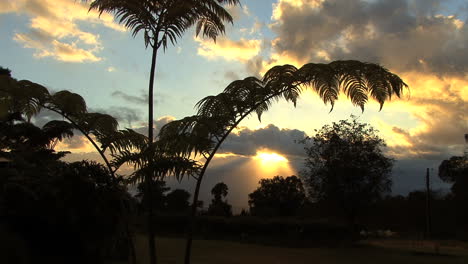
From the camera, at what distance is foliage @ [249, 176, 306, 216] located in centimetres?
3538

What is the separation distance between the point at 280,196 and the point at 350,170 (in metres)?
16.9

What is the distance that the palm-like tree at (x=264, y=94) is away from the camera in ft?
17.6

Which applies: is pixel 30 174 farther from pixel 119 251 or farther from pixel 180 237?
pixel 180 237

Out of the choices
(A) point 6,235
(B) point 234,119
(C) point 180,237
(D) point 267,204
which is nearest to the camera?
(A) point 6,235

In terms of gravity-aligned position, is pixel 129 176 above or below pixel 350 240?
above

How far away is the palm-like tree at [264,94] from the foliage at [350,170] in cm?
1535

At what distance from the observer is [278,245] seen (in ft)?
62.0

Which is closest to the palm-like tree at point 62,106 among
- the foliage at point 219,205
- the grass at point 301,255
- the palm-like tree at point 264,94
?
the palm-like tree at point 264,94

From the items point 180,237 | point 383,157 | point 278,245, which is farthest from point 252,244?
point 383,157

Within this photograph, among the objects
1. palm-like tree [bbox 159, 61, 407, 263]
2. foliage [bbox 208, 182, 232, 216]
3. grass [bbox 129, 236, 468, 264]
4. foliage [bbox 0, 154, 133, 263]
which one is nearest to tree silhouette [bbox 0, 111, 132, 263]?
foliage [bbox 0, 154, 133, 263]

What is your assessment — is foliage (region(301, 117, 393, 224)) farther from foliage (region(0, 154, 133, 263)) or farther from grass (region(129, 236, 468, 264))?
foliage (region(0, 154, 133, 263))

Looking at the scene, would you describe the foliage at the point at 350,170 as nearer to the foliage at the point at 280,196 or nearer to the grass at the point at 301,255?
the grass at the point at 301,255

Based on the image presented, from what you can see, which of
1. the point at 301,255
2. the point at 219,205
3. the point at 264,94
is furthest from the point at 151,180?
the point at 219,205

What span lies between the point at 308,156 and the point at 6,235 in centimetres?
1800
